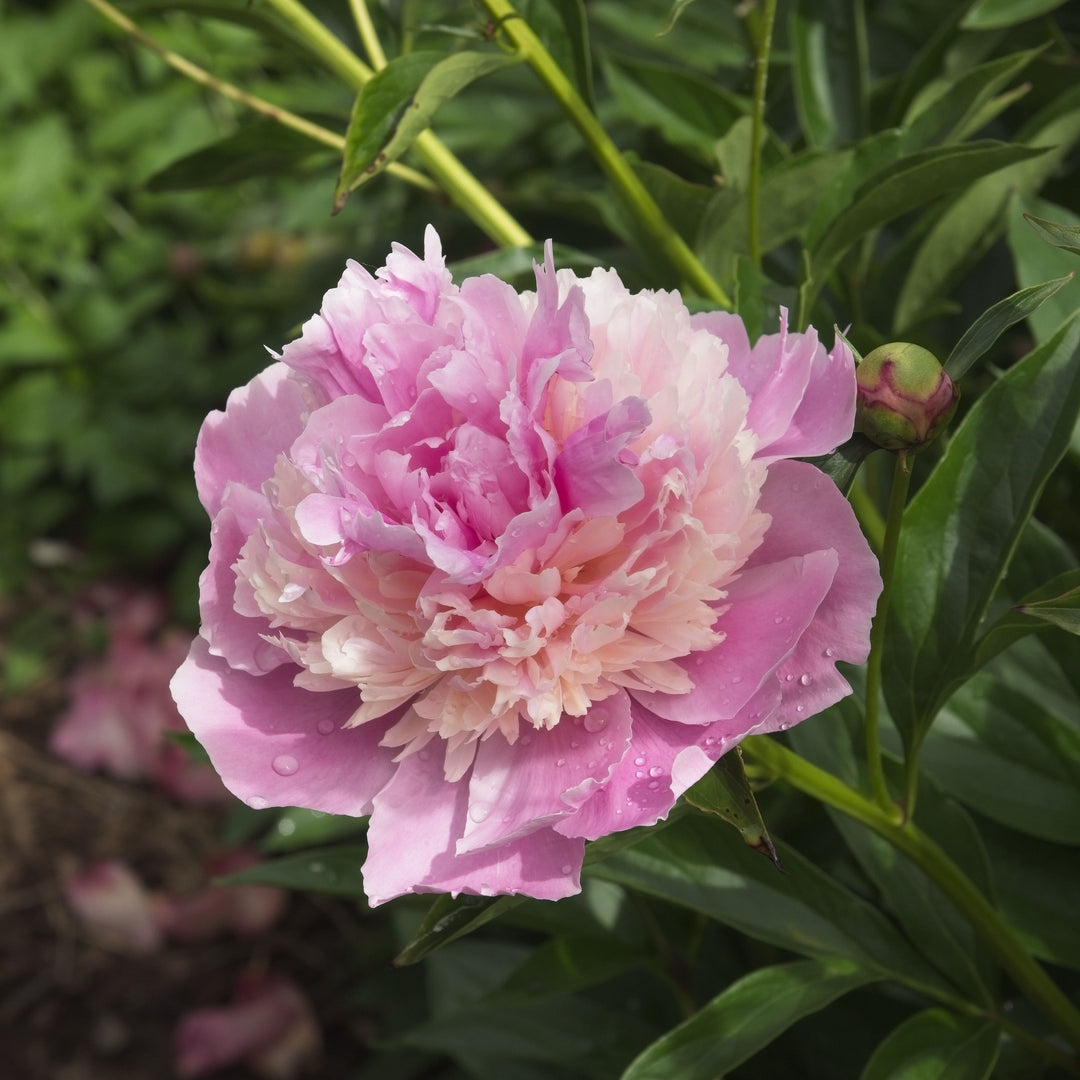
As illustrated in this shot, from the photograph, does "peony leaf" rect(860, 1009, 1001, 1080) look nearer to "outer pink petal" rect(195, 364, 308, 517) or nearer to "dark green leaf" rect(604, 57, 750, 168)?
"outer pink petal" rect(195, 364, 308, 517)

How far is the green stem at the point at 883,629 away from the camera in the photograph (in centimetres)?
49

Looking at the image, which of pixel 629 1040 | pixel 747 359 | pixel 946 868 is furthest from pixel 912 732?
pixel 629 1040

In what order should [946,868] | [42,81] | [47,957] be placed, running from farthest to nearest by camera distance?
[42,81]
[47,957]
[946,868]

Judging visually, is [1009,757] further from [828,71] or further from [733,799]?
[828,71]

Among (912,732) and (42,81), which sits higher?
(912,732)

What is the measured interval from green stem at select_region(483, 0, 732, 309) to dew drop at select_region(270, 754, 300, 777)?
1.11 feet

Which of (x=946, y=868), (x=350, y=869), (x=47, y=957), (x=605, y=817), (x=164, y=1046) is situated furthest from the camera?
(x=47, y=957)

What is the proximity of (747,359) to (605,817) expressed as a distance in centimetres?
19

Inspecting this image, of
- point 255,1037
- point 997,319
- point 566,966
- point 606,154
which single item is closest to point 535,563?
point 997,319

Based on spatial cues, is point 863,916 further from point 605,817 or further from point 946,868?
point 605,817

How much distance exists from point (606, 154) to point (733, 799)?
1.29 feet

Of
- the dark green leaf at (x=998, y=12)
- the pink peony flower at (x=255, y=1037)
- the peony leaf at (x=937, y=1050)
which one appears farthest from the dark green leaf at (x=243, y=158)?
the pink peony flower at (x=255, y=1037)

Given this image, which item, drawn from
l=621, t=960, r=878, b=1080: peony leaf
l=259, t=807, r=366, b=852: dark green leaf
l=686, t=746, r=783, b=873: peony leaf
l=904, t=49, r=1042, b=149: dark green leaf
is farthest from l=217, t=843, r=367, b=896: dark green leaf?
l=904, t=49, r=1042, b=149: dark green leaf

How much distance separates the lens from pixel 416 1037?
924 mm
